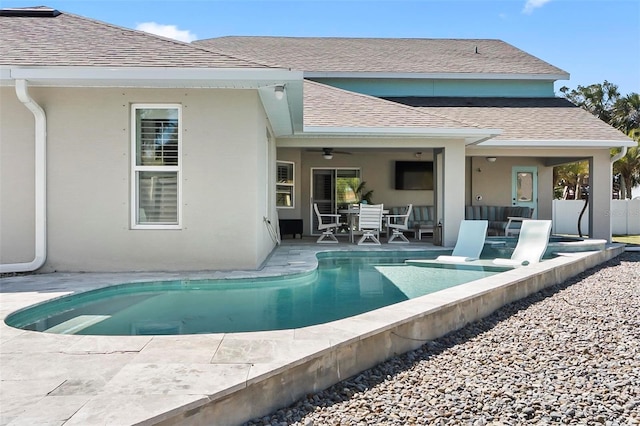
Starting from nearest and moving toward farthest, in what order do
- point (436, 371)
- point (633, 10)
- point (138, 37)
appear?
point (436, 371), point (138, 37), point (633, 10)

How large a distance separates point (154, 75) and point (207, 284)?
2927 mm

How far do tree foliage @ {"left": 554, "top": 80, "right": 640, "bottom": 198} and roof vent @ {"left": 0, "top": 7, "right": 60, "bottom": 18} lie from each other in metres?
24.4

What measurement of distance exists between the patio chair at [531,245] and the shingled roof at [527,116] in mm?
3732

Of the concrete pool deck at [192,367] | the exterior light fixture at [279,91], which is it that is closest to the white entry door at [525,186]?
the exterior light fixture at [279,91]

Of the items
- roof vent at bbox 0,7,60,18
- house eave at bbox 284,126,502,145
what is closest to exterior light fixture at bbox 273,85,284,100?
house eave at bbox 284,126,502,145

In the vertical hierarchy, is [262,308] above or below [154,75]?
below

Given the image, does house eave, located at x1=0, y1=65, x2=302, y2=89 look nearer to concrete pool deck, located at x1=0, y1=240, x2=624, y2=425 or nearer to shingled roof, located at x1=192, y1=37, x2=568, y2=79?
concrete pool deck, located at x1=0, y1=240, x2=624, y2=425

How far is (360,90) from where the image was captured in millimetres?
15961

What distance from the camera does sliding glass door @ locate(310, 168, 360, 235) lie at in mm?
15016

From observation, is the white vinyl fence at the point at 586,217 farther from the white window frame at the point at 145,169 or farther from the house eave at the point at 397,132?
the white window frame at the point at 145,169

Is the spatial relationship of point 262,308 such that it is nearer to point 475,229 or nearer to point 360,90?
point 475,229

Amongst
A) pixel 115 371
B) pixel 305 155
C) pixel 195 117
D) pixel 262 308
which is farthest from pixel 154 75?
pixel 305 155

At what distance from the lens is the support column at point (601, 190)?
1220cm

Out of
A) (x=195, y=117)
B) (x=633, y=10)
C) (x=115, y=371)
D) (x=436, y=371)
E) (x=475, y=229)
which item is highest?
(x=633, y=10)
